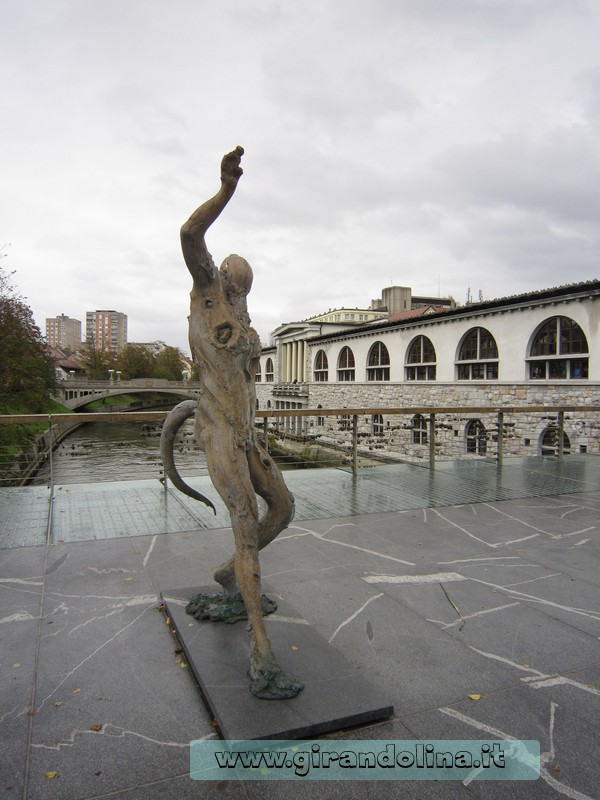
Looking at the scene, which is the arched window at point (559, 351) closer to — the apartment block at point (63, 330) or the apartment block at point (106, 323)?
the apartment block at point (63, 330)

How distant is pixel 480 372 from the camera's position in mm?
23844

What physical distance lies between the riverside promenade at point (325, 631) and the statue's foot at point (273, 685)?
101 millimetres

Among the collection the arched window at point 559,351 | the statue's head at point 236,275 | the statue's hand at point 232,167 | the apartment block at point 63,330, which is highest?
the apartment block at point 63,330

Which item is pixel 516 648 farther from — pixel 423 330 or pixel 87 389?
pixel 87 389

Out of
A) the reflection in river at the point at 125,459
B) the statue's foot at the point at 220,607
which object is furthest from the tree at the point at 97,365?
the statue's foot at the point at 220,607

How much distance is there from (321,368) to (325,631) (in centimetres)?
3754

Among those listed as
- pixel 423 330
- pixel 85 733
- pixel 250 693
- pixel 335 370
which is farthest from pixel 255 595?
pixel 335 370

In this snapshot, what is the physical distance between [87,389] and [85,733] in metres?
54.7

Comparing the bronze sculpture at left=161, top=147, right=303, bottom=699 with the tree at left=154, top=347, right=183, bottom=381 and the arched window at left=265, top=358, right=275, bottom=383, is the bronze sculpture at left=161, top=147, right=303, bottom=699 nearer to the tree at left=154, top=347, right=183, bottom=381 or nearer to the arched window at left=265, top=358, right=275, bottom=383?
the arched window at left=265, top=358, right=275, bottom=383

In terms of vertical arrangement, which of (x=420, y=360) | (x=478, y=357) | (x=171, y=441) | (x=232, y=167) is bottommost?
(x=171, y=441)

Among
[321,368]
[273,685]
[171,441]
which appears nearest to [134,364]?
[321,368]

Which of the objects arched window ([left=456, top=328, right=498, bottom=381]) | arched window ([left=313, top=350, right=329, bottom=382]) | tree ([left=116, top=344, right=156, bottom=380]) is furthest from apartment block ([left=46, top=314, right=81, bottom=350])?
arched window ([left=456, top=328, right=498, bottom=381])

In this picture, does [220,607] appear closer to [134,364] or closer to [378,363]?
[378,363]

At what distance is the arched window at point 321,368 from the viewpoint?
3978cm
